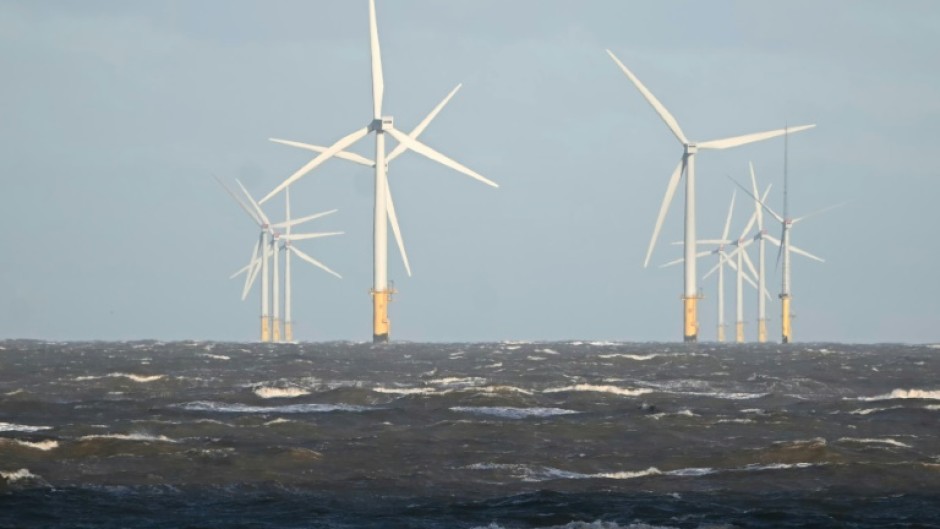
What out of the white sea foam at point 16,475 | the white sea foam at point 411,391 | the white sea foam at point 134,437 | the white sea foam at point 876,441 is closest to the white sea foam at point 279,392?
the white sea foam at point 411,391

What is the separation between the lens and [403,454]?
4694 cm

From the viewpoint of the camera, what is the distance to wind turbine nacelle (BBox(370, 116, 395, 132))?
15475 cm

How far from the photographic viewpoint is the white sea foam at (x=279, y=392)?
72.7m

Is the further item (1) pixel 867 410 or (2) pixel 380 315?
(2) pixel 380 315

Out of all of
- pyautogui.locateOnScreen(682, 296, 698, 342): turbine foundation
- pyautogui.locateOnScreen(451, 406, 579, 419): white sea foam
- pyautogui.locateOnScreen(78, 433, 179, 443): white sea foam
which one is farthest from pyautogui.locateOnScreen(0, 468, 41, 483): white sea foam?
pyautogui.locateOnScreen(682, 296, 698, 342): turbine foundation

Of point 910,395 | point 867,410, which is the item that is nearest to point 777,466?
point 867,410

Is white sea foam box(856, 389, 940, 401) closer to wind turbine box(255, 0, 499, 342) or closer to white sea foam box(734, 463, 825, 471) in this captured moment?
white sea foam box(734, 463, 825, 471)

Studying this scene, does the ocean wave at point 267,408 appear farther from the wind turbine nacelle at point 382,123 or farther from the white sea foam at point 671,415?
the wind turbine nacelle at point 382,123

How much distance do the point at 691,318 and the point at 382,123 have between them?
155 ft

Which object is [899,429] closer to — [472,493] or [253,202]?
[472,493]

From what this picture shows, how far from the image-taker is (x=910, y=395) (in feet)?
252

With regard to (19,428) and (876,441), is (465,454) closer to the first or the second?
(876,441)

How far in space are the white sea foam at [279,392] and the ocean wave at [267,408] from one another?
5401mm

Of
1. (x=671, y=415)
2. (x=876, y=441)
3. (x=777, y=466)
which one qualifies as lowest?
(x=777, y=466)
